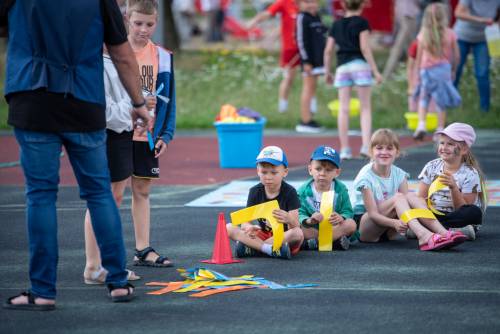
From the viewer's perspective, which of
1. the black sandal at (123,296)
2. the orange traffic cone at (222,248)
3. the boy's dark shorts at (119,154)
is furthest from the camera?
the orange traffic cone at (222,248)

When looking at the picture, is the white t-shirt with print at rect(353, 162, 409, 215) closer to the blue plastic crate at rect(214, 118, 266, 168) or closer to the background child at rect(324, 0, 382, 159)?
the blue plastic crate at rect(214, 118, 266, 168)

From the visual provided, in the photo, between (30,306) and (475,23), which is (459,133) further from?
(475,23)

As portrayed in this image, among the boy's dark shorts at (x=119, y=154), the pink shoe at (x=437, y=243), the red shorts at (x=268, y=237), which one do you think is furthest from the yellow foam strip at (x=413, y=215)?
the boy's dark shorts at (x=119, y=154)

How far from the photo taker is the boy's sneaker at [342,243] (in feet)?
26.6

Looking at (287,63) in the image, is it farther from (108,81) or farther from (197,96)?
(108,81)

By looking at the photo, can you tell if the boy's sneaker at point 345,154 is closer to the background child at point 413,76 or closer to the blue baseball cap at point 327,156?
the background child at point 413,76

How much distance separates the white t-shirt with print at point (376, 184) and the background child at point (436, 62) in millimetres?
6671

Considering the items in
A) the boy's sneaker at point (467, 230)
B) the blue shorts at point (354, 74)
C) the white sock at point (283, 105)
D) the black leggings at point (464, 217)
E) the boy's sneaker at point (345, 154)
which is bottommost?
the boy's sneaker at point (467, 230)

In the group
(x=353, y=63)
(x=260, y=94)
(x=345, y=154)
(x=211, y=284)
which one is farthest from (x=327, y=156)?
(x=260, y=94)

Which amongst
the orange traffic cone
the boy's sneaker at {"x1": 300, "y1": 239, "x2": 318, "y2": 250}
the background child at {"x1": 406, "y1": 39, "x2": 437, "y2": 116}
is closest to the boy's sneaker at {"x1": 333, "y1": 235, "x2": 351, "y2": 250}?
the boy's sneaker at {"x1": 300, "y1": 239, "x2": 318, "y2": 250}

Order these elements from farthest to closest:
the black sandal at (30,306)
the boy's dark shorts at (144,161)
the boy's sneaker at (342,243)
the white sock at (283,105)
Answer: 1. the white sock at (283,105)
2. the boy's sneaker at (342,243)
3. the boy's dark shorts at (144,161)
4. the black sandal at (30,306)

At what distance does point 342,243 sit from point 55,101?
293 centimetres

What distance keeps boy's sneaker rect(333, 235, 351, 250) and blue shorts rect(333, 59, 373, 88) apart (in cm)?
556

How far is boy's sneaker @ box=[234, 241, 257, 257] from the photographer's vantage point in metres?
7.83
